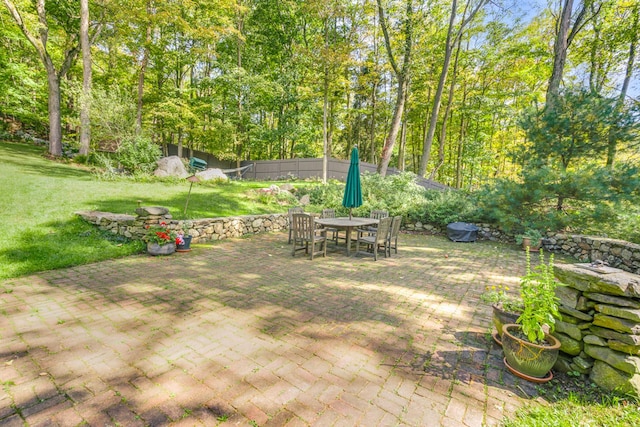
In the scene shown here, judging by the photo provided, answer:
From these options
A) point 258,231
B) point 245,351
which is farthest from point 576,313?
point 258,231

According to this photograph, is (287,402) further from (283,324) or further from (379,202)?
(379,202)

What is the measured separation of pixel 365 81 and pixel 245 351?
671 inches

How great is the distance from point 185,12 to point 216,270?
54.5 ft

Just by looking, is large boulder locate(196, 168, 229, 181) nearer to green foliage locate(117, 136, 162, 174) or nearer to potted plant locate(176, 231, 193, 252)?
green foliage locate(117, 136, 162, 174)

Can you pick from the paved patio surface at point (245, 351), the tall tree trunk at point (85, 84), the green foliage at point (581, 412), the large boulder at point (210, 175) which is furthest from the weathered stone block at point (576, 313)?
the tall tree trunk at point (85, 84)

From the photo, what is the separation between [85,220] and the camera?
19.1 feet

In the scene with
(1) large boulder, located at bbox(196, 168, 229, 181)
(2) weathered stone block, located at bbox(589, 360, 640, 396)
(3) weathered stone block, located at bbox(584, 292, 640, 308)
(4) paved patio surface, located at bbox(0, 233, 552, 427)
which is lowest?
(4) paved patio surface, located at bbox(0, 233, 552, 427)

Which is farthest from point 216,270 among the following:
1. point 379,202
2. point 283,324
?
point 379,202

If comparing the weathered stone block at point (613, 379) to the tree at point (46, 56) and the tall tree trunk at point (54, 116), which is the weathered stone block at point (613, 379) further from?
the tree at point (46, 56)

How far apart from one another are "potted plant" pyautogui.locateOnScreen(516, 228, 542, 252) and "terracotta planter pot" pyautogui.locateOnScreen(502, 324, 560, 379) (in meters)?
6.41

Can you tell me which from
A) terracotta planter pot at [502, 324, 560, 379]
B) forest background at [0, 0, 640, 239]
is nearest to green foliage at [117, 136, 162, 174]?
forest background at [0, 0, 640, 239]

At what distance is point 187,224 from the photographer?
6352mm

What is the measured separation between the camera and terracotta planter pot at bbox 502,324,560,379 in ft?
7.32

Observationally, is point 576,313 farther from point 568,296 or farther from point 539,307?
point 539,307
